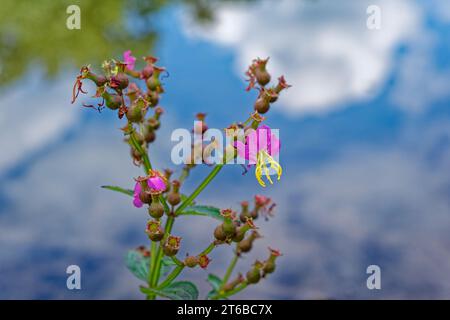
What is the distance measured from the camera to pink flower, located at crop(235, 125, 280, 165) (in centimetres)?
136

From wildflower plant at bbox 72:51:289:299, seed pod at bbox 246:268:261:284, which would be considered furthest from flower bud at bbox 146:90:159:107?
seed pod at bbox 246:268:261:284

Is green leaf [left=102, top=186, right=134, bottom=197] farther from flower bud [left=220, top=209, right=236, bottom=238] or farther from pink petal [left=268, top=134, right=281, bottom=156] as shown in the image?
pink petal [left=268, top=134, right=281, bottom=156]

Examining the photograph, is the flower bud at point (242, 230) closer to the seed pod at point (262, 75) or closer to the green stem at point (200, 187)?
the green stem at point (200, 187)

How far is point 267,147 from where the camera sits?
4.56ft

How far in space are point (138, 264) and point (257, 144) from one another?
1.83 ft

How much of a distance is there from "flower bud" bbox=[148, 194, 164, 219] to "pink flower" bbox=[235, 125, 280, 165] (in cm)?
21

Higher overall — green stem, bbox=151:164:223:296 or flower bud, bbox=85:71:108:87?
flower bud, bbox=85:71:108:87

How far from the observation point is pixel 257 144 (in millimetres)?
1379

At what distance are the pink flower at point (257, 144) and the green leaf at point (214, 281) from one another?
461mm

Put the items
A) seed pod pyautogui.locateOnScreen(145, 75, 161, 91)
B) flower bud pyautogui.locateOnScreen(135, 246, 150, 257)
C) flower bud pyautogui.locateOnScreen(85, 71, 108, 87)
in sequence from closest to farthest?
flower bud pyautogui.locateOnScreen(85, 71, 108, 87) < seed pod pyautogui.locateOnScreen(145, 75, 161, 91) < flower bud pyautogui.locateOnScreen(135, 246, 150, 257)

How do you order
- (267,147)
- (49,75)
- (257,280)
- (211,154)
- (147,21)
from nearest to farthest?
(267,147)
(211,154)
(257,280)
(49,75)
(147,21)
